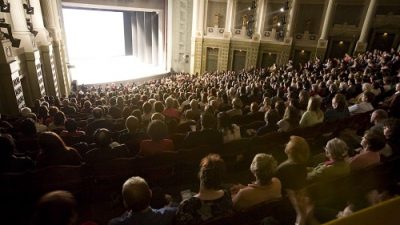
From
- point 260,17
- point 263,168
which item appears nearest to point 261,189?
Answer: point 263,168

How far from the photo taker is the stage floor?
20078 mm

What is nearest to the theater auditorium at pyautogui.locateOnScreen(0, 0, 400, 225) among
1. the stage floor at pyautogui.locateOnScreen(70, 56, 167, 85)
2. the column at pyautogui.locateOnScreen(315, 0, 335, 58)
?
the stage floor at pyautogui.locateOnScreen(70, 56, 167, 85)

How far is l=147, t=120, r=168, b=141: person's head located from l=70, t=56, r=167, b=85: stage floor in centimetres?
1674

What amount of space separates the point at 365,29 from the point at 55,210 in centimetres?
2371

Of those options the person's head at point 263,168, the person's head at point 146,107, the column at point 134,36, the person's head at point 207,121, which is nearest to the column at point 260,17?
the column at point 134,36

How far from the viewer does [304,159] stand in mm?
2830

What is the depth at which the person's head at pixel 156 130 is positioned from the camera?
370cm

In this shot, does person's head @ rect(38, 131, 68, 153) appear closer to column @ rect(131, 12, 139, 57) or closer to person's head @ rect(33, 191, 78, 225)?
person's head @ rect(33, 191, 78, 225)

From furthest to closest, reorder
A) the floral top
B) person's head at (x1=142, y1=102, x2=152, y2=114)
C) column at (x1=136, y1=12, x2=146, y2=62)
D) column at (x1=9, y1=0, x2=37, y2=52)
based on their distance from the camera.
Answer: column at (x1=136, y1=12, x2=146, y2=62)
column at (x1=9, y1=0, x2=37, y2=52)
person's head at (x1=142, y1=102, x2=152, y2=114)
the floral top

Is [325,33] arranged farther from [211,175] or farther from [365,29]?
[211,175]

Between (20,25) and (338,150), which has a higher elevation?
(20,25)

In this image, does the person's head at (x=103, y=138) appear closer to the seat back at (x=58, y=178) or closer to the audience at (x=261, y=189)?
the seat back at (x=58, y=178)

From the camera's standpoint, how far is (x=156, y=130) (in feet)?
12.2

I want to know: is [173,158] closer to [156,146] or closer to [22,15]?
[156,146]
